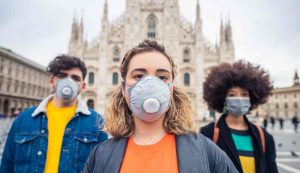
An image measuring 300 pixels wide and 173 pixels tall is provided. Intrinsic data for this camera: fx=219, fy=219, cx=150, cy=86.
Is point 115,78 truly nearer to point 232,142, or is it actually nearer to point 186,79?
point 186,79

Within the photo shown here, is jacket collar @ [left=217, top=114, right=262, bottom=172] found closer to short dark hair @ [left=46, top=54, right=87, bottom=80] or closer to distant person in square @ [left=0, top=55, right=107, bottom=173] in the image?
distant person in square @ [left=0, top=55, right=107, bottom=173]

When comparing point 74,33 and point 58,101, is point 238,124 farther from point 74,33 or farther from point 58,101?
point 74,33

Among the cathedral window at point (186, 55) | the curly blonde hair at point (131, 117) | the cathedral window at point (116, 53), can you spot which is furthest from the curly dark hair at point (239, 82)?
the cathedral window at point (116, 53)

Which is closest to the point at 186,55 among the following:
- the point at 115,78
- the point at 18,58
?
the point at 115,78

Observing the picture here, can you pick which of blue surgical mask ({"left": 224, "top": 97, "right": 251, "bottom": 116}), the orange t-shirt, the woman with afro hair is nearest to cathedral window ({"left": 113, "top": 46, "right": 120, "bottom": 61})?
the woman with afro hair

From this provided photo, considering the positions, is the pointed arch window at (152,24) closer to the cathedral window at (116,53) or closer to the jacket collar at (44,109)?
the cathedral window at (116,53)

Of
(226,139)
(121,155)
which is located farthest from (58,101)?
(226,139)

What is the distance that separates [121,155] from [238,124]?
5.91 ft

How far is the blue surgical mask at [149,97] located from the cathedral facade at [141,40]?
2598 centimetres

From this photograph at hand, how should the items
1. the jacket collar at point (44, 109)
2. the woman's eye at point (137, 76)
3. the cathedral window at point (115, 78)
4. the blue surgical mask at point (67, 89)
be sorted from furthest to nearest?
1. the cathedral window at point (115, 78)
2. the blue surgical mask at point (67, 89)
3. the jacket collar at point (44, 109)
4. the woman's eye at point (137, 76)

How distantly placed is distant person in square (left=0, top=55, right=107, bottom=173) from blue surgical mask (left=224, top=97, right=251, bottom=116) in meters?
1.54

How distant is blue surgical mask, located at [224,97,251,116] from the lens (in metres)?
2.62

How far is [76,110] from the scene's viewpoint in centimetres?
Answer: 250

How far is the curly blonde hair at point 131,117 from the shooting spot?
1.49 meters
